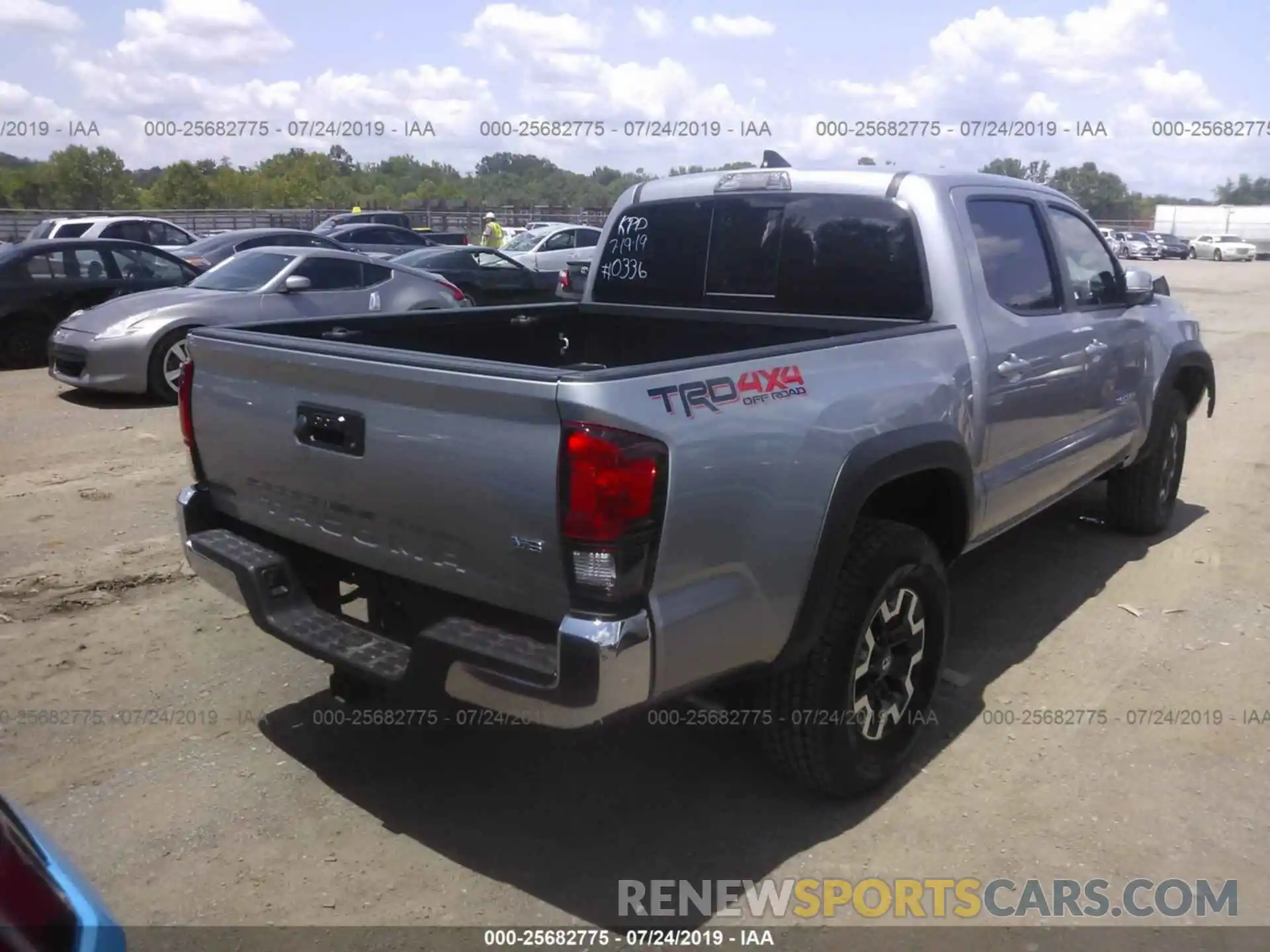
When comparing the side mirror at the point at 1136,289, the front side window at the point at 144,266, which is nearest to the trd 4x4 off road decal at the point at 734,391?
the side mirror at the point at 1136,289

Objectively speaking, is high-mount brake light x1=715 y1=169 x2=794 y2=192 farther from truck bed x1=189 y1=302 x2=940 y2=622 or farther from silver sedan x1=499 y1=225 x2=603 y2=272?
silver sedan x1=499 y1=225 x2=603 y2=272

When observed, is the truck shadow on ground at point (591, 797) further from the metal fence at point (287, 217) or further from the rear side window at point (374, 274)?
the metal fence at point (287, 217)

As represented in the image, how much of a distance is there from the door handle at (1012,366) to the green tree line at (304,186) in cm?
3580

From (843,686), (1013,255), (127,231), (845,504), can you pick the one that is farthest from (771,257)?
(127,231)

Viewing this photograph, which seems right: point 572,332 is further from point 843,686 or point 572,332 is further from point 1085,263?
point 1085,263

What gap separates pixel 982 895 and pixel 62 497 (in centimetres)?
617

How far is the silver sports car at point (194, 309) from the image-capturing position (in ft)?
32.0

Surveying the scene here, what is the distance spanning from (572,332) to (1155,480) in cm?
359

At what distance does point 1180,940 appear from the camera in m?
2.98

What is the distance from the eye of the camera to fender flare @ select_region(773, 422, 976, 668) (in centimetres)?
314

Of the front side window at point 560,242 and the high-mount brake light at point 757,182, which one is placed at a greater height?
the high-mount brake light at point 757,182

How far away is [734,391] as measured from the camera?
116 inches

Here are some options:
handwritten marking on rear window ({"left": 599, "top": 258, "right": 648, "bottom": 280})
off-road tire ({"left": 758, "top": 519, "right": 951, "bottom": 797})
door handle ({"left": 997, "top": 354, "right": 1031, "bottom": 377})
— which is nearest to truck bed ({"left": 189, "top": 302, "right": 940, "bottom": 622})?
door handle ({"left": 997, "top": 354, "right": 1031, "bottom": 377})

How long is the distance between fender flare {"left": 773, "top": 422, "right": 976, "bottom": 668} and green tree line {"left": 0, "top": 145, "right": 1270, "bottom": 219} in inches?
1443
